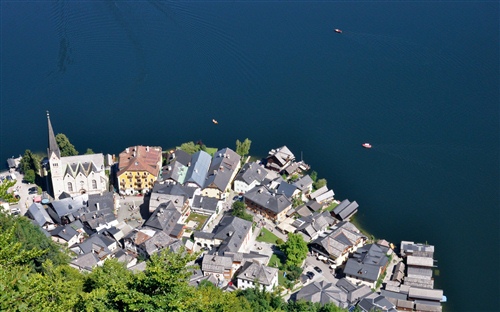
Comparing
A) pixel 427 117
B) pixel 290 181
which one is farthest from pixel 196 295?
pixel 427 117

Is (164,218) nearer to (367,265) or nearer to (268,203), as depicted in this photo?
(268,203)

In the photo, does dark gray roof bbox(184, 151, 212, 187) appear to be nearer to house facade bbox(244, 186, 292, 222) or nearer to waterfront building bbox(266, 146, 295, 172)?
house facade bbox(244, 186, 292, 222)

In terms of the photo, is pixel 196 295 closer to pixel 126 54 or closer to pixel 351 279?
pixel 351 279

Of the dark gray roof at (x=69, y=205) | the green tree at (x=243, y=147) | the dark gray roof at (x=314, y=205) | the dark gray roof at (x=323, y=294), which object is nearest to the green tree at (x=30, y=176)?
the dark gray roof at (x=69, y=205)

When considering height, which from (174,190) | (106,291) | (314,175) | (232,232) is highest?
(314,175)

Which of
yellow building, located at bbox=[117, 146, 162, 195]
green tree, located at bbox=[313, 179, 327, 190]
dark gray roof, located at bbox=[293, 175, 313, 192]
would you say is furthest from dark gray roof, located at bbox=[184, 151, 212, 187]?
green tree, located at bbox=[313, 179, 327, 190]

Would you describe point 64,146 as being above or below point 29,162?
above

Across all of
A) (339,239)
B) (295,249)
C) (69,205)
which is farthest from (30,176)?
(339,239)
